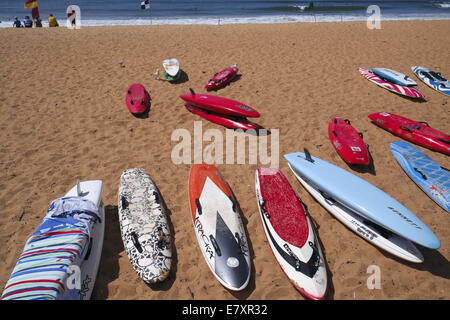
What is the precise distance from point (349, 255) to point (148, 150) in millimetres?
4849

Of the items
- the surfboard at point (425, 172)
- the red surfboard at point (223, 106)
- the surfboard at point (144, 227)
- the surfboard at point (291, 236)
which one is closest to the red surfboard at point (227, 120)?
the red surfboard at point (223, 106)

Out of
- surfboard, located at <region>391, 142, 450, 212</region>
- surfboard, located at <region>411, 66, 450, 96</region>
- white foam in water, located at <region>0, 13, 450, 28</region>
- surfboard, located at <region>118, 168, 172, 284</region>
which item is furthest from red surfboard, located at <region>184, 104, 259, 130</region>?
white foam in water, located at <region>0, 13, 450, 28</region>

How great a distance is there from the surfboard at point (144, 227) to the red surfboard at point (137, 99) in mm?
3057

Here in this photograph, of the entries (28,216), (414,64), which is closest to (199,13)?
(414,64)

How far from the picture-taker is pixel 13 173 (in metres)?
5.87

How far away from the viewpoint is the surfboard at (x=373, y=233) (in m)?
4.00

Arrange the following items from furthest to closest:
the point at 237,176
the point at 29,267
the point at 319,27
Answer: the point at 319,27, the point at 237,176, the point at 29,267

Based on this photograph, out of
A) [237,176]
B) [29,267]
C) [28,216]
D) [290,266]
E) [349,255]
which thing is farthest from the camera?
[237,176]

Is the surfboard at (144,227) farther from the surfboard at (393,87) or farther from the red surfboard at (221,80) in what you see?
the surfboard at (393,87)

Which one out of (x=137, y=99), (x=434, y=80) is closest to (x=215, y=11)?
(x=137, y=99)

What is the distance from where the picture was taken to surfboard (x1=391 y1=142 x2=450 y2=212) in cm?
504

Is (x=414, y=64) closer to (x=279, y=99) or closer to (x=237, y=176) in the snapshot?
(x=279, y=99)

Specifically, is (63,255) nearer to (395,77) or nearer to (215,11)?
(395,77)

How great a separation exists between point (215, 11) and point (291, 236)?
95.5ft
